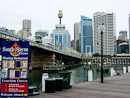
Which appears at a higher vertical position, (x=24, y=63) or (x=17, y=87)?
(x=24, y=63)

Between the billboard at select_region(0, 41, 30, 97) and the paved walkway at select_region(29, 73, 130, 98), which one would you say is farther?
the paved walkway at select_region(29, 73, 130, 98)

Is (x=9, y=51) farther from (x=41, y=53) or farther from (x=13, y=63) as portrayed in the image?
(x=41, y=53)

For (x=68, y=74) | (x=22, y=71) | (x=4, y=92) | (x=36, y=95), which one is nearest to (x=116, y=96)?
(x=68, y=74)

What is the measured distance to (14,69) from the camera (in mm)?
8469

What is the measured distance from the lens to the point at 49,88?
36.9 ft

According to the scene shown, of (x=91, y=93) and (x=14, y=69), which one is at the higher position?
(x=14, y=69)

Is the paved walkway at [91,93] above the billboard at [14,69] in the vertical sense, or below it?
below

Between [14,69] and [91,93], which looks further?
[91,93]

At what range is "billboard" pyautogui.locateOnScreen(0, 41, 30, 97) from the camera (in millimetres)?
8477

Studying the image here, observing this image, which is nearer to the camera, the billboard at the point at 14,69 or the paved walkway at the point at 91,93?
the billboard at the point at 14,69

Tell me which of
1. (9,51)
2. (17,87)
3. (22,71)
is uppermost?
(9,51)

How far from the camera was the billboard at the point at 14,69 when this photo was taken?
848 centimetres

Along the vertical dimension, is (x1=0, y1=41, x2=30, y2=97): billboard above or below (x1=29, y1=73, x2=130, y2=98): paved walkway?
above

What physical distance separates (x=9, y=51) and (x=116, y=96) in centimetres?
681
